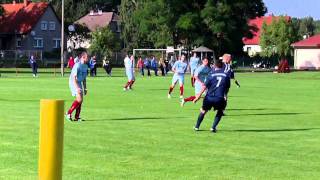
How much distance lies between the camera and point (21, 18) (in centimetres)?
10475

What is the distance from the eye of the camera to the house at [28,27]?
103312 millimetres

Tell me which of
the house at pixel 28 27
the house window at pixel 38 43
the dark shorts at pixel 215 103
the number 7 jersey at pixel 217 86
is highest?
the house at pixel 28 27

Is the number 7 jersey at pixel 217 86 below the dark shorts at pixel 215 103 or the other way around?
the other way around

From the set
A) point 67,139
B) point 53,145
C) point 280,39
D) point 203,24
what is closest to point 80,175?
point 67,139

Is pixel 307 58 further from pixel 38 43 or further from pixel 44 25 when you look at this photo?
pixel 38 43

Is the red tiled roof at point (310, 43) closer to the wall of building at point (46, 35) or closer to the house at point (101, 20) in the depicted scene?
the house at point (101, 20)

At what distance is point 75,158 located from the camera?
1134cm

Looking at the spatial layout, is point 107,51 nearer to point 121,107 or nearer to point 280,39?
point 280,39

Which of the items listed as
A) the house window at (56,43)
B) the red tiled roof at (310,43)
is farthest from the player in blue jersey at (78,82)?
the house window at (56,43)

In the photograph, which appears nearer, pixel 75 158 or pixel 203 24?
pixel 75 158

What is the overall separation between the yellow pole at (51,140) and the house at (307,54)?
3768 inches

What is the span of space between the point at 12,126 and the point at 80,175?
6764 millimetres

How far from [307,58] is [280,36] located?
1069 cm

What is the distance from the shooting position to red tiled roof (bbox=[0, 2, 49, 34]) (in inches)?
4063
